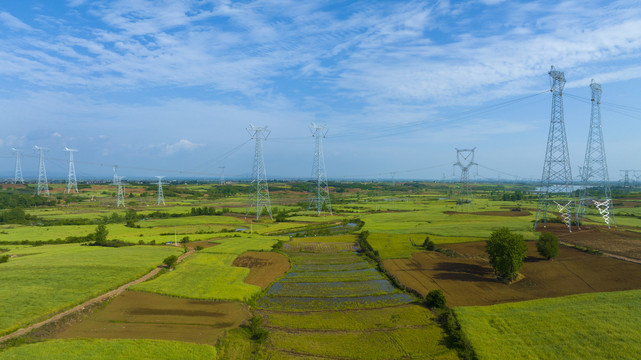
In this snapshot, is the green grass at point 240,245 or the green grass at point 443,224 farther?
the green grass at point 443,224

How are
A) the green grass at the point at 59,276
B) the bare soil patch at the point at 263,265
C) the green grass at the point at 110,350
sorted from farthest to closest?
the bare soil patch at the point at 263,265 → the green grass at the point at 59,276 → the green grass at the point at 110,350

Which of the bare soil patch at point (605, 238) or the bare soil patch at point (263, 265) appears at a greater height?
the bare soil patch at point (605, 238)

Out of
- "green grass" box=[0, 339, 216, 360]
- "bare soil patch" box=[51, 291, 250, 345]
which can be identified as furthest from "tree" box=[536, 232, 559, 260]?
"green grass" box=[0, 339, 216, 360]

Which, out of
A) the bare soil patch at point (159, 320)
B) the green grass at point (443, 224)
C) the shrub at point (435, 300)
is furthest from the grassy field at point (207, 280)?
the green grass at point (443, 224)

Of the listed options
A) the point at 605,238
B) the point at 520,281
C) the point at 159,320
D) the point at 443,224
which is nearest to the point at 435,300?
the point at 520,281

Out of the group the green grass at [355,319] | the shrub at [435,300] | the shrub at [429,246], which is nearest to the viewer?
the green grass at [355,319]

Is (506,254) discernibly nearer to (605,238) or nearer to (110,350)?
(605,238)

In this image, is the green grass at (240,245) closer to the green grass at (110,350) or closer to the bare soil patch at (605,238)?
the green grass at (110,350)
